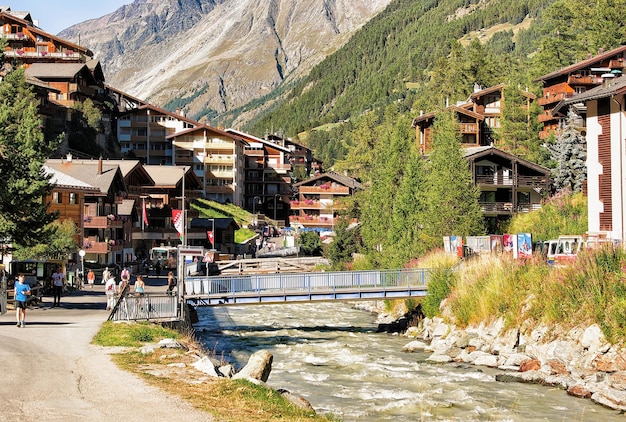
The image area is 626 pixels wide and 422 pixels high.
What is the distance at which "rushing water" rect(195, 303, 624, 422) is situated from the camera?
83.0ft

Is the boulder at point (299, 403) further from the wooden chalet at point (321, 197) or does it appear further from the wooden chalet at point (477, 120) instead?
the wooden chalet at point (321, 197)

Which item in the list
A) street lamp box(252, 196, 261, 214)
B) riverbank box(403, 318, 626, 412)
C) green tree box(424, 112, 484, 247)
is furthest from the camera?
street lamp box(252, 196, 261, 214)

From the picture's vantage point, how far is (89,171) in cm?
7200

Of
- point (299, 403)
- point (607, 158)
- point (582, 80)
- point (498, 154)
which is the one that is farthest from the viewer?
point (582, 80)

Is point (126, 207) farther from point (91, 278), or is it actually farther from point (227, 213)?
point (227, 213)

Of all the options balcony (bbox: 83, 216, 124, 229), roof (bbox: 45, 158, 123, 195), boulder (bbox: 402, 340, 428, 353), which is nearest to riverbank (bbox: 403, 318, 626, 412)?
boulder (bbox: 402, 340, 428, 353)

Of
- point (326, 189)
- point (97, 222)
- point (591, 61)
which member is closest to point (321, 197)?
point (326, 189)

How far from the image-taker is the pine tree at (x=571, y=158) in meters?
65.6

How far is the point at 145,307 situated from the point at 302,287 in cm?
1231

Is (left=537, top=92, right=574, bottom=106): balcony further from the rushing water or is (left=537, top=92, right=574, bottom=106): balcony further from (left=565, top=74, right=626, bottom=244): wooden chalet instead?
the rushing water

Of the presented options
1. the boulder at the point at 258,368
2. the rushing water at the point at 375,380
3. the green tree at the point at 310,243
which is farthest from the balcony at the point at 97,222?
the boulder at the point at 258,368

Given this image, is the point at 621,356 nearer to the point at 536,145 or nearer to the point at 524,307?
the point at 524,307

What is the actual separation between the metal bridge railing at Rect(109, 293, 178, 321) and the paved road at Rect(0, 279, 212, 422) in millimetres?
3184

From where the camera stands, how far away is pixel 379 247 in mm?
63969
